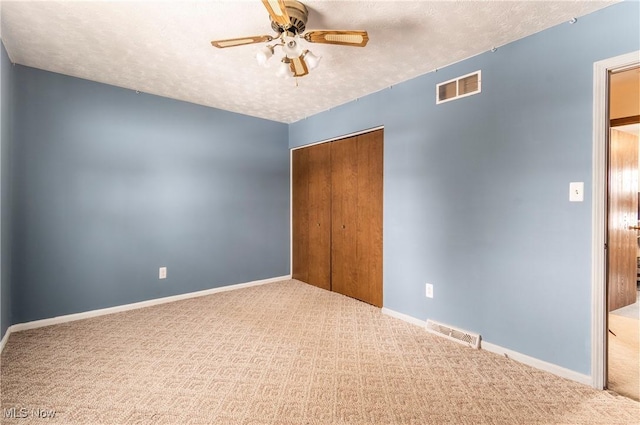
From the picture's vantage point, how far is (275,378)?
6.89 feet

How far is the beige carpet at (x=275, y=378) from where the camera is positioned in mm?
1748

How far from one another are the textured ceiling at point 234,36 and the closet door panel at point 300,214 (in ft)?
4.63

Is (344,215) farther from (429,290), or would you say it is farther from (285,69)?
(285,69)

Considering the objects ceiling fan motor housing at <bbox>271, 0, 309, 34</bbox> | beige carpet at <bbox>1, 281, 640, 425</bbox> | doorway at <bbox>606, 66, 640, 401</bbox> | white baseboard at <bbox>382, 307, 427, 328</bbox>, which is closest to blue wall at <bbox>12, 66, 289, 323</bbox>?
beige carpet at <bbox>1, 281, 640, 425</bbox>

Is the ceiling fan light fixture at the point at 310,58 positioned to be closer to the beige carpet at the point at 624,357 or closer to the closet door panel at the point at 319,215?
the closet door panel at the point at 319,215

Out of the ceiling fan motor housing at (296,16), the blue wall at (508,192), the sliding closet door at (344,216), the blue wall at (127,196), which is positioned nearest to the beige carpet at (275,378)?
the blue wall at (508,192)

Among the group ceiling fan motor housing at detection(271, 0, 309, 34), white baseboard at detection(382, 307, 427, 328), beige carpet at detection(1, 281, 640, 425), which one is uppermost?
ceiling fan motor housing at detection(271, 0, 309, 34)

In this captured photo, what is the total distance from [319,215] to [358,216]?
764 millimetres

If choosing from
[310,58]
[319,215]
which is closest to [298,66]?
[310,58]

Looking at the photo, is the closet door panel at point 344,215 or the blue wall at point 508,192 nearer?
the blue wall at point 508,192

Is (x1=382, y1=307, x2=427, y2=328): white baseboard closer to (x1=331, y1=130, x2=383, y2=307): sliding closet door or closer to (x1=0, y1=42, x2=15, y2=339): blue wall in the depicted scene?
(x1=331, y1=130, x2=383, y2=307): sliding closet door

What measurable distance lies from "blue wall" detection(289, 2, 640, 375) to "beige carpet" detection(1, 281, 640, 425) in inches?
13.9

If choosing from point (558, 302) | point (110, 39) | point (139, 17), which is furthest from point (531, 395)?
point (110, 39)

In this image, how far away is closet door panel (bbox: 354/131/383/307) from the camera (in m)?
3.46
